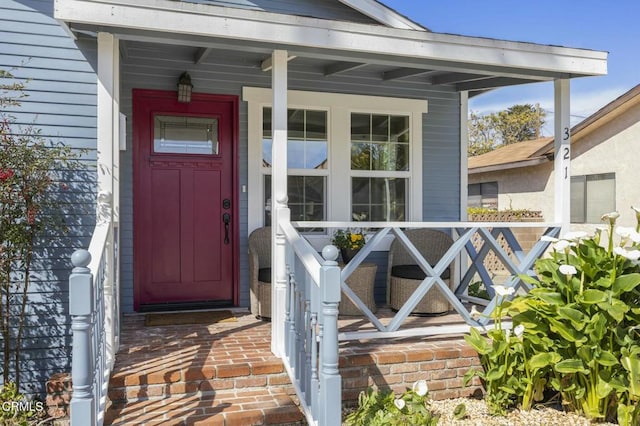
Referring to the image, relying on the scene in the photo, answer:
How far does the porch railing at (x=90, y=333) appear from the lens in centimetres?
237

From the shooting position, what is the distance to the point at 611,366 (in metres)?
3.28

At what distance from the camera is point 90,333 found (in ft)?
8.02

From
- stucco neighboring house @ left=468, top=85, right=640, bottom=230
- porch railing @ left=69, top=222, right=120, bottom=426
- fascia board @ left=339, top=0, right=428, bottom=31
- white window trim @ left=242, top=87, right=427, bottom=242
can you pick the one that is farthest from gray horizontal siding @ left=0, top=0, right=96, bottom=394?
stucco neighboring house @ left=468, top=85, right=640, bottom=230

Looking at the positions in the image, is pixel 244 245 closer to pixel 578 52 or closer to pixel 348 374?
pixel 348 374

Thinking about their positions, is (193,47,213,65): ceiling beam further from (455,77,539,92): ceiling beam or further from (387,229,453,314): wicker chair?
(455,77,539,92): ceiling beam

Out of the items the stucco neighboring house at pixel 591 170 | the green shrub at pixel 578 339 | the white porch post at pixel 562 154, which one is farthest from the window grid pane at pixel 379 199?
the stucco neighboring house at pixel 591 170

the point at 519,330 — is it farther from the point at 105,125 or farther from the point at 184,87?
the point at 184,87

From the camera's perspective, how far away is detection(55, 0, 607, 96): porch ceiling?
322 cm

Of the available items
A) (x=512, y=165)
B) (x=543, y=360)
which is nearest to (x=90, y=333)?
(x=543, y=360)

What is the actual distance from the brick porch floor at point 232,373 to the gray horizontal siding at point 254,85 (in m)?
1.16

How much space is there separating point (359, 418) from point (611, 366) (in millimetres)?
1636

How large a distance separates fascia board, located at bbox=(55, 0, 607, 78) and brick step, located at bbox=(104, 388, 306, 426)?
231 centimetres

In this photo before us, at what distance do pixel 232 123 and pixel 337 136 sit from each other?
42.6 inches

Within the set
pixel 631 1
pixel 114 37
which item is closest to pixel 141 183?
pixel 114 37
